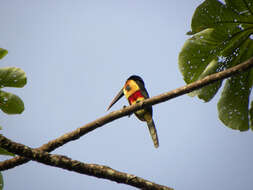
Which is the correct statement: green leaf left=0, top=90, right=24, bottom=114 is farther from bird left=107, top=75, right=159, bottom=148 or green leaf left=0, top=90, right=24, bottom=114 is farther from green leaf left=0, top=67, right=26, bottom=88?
bird left=107, top=75, right=159, bottom=148

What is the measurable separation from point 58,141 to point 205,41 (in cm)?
218

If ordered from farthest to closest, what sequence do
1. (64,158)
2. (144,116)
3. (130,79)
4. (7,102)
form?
(130,79) → (144,116) → (7,102) → (64,158)

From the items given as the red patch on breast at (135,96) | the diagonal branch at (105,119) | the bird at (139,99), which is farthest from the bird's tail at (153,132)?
the diagonal branch at (105,119)

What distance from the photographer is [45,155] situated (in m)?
1.96

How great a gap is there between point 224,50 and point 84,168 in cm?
231

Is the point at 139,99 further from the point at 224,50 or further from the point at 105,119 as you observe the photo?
the point at 105,119

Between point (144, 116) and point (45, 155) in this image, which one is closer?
point (45, 155)

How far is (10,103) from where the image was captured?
9.87 ft

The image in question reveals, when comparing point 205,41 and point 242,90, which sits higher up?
point 205,41

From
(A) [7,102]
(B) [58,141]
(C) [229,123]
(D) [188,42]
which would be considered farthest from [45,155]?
(C) [229,123]

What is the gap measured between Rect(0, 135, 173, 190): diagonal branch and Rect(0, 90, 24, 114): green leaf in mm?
1069

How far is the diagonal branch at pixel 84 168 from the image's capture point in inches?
71.0

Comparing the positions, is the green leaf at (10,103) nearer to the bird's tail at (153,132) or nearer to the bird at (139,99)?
the bird at (139,99)

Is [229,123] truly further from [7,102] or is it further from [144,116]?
[7,102]
